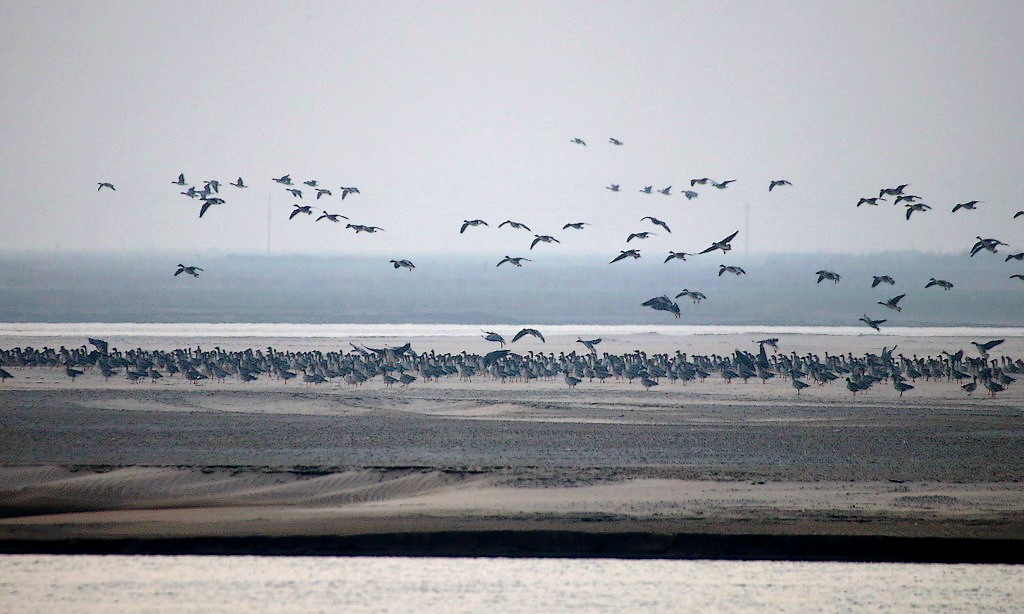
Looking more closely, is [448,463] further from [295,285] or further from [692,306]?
[295,285]

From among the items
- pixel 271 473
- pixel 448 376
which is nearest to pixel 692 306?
pixel 448 376

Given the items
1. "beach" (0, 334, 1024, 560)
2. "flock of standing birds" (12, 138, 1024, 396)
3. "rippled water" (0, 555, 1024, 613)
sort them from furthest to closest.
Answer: "flock of standing birds" (12, 138, 1024, 396) < "beach" (0, 334, 1024, 560) < "rippled water" (0, 555, 1024, 613)

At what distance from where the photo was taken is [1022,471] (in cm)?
2144

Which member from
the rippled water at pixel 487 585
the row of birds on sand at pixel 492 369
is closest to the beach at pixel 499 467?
the rippled water at pixel 487 585

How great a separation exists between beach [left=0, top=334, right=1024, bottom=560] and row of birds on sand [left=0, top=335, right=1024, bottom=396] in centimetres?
72

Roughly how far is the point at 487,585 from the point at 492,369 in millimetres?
19519

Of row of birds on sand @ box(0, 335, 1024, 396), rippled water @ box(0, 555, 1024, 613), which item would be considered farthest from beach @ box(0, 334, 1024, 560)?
row of birds on sand @ box(0, 335, 1024, 396)

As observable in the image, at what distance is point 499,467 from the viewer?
69.8 ft

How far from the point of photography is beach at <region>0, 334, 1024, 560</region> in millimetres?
17328

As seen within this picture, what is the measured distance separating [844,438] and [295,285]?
99749 mm

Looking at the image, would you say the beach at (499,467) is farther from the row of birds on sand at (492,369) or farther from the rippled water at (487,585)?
the row of birds on sand at (492,369)

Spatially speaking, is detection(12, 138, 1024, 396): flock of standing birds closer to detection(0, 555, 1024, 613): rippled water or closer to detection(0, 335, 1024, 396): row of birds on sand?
detection(0, 335, 1024, 396): row of birds on sand

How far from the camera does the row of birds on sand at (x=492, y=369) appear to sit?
3350 centimetres

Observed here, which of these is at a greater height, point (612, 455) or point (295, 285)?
point (295, 285)
